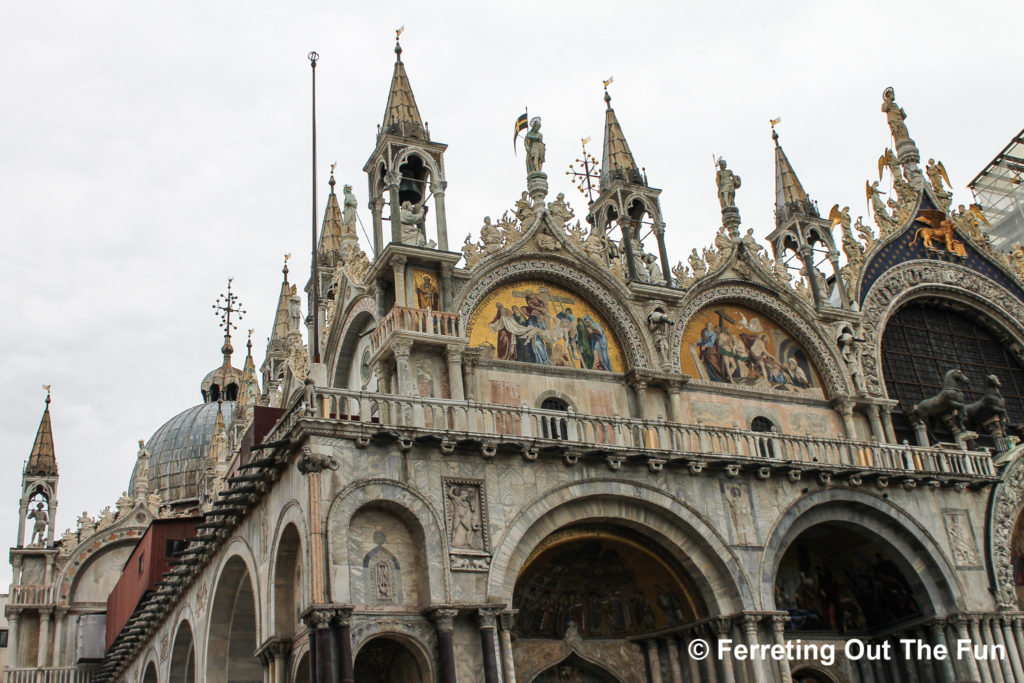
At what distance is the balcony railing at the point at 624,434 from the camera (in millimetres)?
21266

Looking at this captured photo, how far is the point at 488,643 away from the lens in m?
19.8

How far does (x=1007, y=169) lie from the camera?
48219 millimetres

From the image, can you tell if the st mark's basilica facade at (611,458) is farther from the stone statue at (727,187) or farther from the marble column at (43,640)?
the marble column at (43,640)

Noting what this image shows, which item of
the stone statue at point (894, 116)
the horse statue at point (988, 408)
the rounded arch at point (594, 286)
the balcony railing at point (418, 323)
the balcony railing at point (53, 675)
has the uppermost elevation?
the stone statue at point (894, 116)

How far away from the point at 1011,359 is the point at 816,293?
8.57 m

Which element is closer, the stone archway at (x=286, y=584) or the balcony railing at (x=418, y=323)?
the stone archway at (x=286, y=584)

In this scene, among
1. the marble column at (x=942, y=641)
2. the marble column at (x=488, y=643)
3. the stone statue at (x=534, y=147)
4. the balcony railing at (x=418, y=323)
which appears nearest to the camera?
the marble column at (x=488, y=643)

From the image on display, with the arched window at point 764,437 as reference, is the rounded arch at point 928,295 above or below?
above

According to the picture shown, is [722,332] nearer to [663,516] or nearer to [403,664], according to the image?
[663,516]

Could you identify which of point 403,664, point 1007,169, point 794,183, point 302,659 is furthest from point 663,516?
point 1007,169

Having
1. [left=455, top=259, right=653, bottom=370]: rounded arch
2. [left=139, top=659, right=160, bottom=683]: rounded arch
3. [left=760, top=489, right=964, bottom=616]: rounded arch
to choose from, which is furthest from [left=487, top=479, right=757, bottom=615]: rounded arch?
[left=139, top=659, right=160, bottom=683]: rounded arch

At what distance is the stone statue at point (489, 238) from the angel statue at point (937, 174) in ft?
56.7

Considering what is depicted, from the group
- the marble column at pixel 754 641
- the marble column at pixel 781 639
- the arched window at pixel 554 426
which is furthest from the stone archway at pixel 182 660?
the marble column at pixel 781 639

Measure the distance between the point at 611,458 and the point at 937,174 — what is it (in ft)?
67.6
